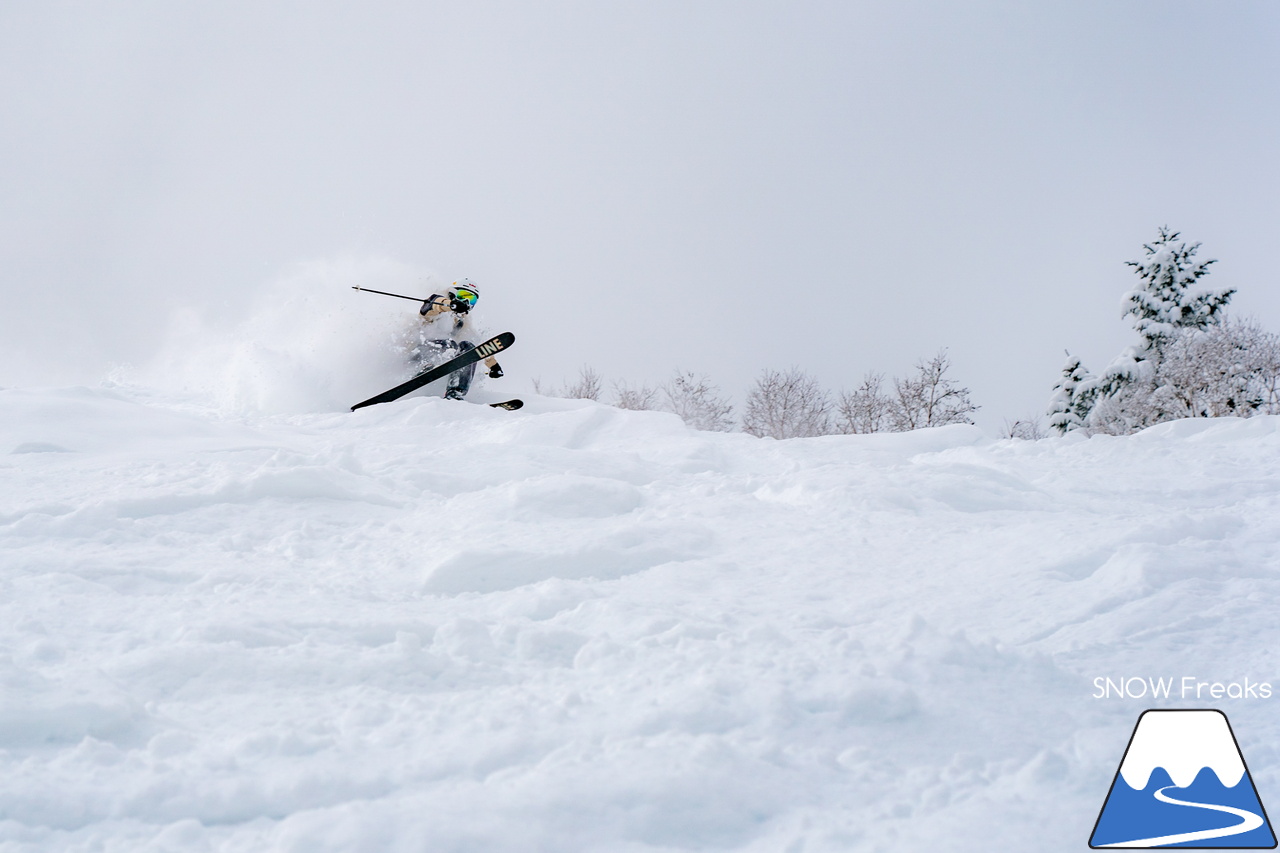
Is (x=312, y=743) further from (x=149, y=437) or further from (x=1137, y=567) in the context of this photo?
(x=149, y=437)

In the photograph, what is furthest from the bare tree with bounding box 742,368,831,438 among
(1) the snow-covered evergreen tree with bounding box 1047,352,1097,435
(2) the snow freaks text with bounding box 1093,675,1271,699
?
(2) the snow freaks text with bounding box 1093,675,1271,699

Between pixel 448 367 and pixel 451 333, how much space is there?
3.38 feet

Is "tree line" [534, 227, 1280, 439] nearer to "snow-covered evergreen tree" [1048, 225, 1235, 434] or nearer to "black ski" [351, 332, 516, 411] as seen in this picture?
"snow-covered evergreen tree" [1048, 225, 1235, 434]

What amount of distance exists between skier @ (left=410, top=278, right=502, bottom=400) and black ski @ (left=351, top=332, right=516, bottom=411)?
0.22 meters

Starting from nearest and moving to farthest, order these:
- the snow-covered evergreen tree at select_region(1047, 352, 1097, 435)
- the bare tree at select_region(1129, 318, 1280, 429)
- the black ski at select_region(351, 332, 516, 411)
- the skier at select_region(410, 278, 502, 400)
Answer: the black ski at select_region(351, 332, 516, 411) → the skier at select_region(410, 278, 502, 400) → the bare tree at select_region(1129, 318, 1280, 429) → the snow-covered evergreen tree at select_region(1047, 352, 1097, 435)

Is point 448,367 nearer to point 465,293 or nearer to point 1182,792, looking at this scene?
point 465,293

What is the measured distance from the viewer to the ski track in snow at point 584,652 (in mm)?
2090

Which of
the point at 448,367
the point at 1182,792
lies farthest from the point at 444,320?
the point at 1182,792

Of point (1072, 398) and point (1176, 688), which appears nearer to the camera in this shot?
point (1176, 688)

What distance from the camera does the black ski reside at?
1080cm

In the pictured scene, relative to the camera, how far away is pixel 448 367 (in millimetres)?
11258

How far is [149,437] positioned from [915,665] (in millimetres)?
6508

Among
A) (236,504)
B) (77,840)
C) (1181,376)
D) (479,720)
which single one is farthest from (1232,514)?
(1181,376)

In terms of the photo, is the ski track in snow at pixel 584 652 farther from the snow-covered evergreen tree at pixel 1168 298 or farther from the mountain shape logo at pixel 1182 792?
the snow-covered evergreen tree at pixel 1168 298
